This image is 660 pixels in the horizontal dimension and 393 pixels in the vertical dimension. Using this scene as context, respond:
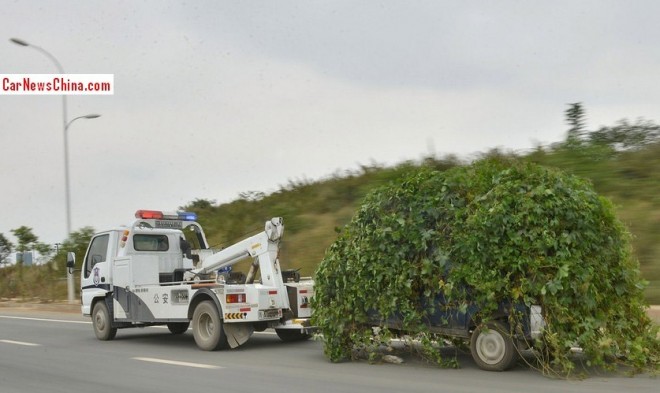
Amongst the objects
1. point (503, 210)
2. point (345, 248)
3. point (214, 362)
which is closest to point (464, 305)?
point (503, 210)

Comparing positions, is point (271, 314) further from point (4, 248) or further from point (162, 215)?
point (4, 248)

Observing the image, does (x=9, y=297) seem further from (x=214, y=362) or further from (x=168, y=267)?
(x=214, y=362)

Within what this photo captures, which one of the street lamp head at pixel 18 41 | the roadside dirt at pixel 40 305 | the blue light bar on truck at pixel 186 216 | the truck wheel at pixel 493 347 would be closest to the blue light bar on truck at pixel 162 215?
the blue light bar on truck at pixel 186 216

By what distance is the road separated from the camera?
836 cm

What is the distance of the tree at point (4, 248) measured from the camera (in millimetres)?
37509

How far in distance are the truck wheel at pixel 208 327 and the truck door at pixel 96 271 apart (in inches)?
113

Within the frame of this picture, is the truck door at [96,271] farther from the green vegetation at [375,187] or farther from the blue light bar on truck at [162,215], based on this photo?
the green vegetation at [375,187]

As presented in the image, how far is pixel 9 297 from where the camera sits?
3447 cm

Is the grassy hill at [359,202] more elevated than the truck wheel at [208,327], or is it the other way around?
the grassy hill at [359,202]

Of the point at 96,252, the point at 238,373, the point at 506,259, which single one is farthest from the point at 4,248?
the point at 506,259

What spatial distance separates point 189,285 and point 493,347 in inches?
216

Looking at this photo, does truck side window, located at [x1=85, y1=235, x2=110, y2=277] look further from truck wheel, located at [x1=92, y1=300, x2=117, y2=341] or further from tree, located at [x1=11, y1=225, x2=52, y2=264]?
tree, located at [x1=11, y1=225, x2=52, y2=264]

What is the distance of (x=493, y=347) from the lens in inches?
356

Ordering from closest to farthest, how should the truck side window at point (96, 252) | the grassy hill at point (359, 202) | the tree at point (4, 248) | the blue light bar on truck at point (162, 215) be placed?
the blue light bar on truck at point (162, 215) < the truck side window at point (96, 252) < the grassy hill at point (359, 202) < the tree at point (4, 248)
